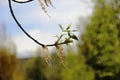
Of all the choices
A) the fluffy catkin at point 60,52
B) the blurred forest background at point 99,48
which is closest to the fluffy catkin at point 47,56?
the fluffy catkin at point 60,52

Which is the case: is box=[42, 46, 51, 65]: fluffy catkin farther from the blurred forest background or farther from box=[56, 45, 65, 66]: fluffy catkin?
the blurred forest background

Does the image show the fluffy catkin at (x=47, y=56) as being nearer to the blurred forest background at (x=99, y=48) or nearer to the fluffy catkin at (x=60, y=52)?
the fluffy catkin at (x=60, y=52)

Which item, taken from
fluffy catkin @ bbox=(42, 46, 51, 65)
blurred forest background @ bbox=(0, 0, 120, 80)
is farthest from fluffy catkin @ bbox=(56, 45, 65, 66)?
blurred forest background @ bbox=(0, 0, 120, 80)

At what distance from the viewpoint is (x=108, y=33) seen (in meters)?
25.7

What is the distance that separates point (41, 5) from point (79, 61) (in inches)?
1005

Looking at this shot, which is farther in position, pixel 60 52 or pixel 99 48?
pixel 99 48

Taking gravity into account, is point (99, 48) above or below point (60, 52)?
above

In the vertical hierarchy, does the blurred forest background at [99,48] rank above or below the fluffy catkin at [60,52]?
above

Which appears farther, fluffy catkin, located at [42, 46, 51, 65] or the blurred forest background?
the blurred forest background

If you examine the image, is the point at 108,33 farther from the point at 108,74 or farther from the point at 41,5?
the point at 41,5

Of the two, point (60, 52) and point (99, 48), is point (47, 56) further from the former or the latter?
point (99, 48)

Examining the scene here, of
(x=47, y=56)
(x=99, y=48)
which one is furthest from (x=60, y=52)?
(x=99, y=48)

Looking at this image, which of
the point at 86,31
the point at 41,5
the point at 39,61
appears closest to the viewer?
the point at 41,5

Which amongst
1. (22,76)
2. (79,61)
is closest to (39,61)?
(79,61)
